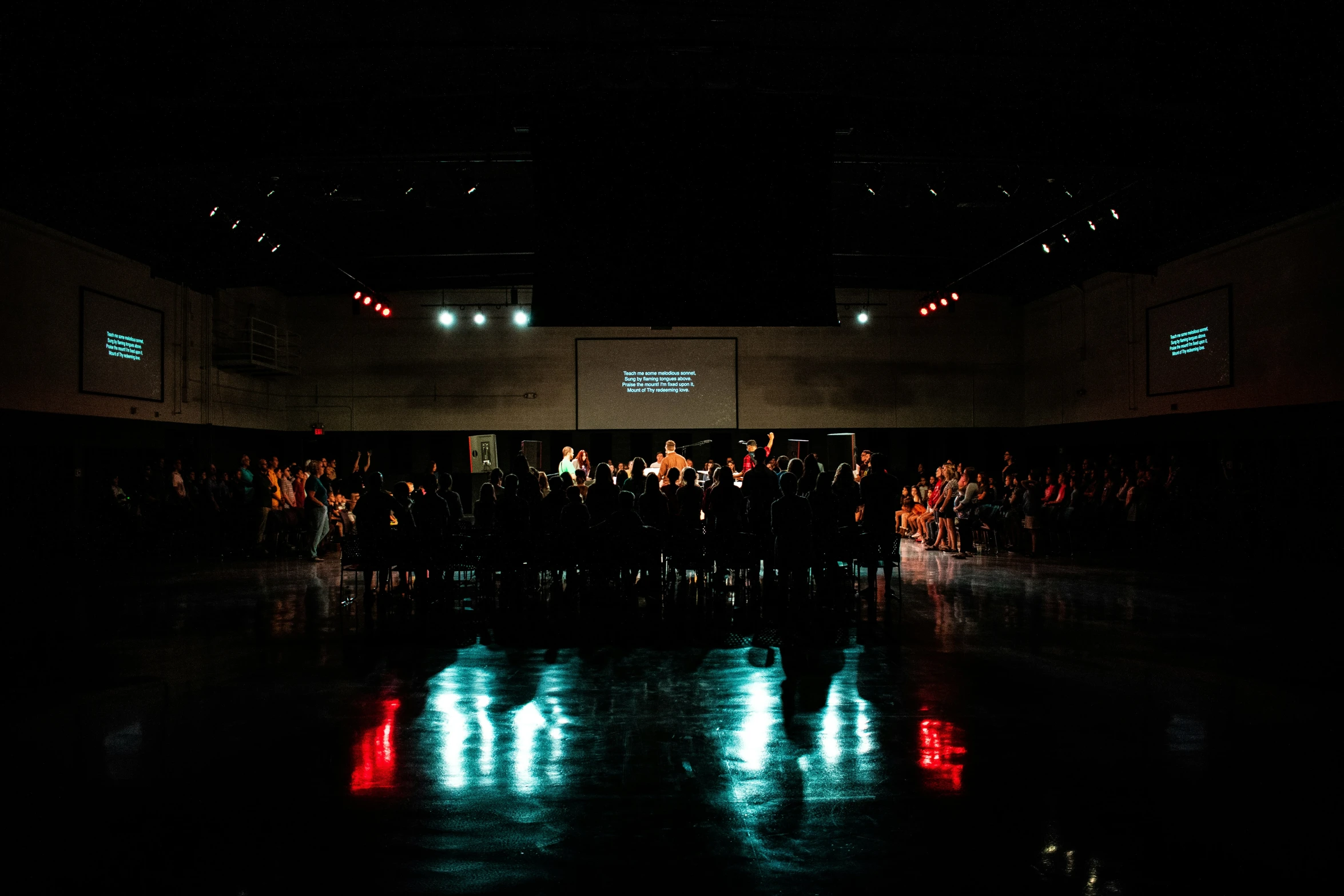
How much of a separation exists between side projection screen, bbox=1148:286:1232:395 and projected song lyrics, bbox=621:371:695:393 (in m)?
9.08

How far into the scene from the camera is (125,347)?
1312 cm

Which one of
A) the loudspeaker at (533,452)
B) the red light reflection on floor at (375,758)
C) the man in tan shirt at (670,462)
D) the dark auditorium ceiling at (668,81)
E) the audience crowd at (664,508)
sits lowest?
the red light reflection on floor at (375,758)

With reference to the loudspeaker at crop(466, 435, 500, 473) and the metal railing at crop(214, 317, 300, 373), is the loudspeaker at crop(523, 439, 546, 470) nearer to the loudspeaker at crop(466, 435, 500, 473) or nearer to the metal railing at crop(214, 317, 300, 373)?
the loudspeaker at crop(466, 435, 500, 473)

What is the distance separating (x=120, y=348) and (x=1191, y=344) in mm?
17759

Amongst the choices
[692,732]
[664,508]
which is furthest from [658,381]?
[692,732]

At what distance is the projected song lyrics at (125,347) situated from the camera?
41.9 feet

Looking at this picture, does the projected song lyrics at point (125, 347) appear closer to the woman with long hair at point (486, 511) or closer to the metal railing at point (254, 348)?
the metal railing at point (254, 348)

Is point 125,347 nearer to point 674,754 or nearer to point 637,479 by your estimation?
point 637,479

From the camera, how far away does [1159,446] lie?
14.0 metres

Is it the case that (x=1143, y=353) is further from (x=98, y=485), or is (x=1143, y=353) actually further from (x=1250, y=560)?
(x=98, y=485)

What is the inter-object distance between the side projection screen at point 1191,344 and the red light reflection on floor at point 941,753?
11.2 meters

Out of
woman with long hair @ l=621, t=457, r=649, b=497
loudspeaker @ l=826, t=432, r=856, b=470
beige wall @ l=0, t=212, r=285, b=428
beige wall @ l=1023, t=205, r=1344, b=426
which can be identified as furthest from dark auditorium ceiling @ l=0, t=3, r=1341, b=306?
loudspeaker @ l=826, t=432, r=856, b=470

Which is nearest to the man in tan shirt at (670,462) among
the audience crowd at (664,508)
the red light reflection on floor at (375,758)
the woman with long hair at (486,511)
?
the audience crowd at (664,508)

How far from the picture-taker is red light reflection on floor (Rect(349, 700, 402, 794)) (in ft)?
11.2
